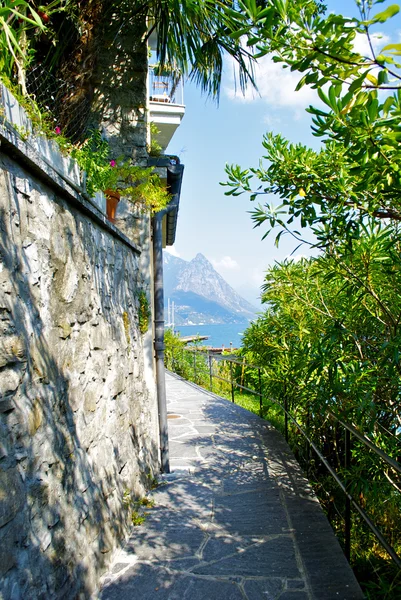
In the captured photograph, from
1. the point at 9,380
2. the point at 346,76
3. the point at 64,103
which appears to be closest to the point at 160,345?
the point at 64,103

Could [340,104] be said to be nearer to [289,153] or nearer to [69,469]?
[289,153]

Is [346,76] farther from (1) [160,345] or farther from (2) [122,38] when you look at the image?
(2) [122,38]

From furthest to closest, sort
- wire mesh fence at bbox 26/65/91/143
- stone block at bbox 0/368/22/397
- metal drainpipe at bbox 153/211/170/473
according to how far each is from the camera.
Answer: metal drainpipe at bbox 153/211/170/473
wire mesh fence at bbox 26/65/91/143
stone block at bbox 0/368/22/397

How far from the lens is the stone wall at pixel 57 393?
1.53 m

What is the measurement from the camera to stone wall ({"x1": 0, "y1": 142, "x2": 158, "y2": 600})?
153 cm

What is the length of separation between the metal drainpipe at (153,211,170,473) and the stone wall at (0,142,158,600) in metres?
1.16

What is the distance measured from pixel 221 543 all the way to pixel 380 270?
7.35 ft

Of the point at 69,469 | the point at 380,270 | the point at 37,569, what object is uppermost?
the point at 380,270

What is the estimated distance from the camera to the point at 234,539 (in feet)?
10.4

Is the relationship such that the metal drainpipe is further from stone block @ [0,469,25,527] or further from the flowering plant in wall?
stone block @ [0,469,25,527]

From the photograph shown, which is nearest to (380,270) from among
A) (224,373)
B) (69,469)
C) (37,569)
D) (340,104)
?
(340,104)

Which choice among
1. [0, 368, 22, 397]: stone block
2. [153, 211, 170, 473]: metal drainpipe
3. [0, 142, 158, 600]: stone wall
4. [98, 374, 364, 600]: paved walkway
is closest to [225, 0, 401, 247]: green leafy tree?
[0, 142, 158, 600]: stone wall

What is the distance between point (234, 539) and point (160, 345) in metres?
2.01

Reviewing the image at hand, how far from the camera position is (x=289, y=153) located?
2260 mm
